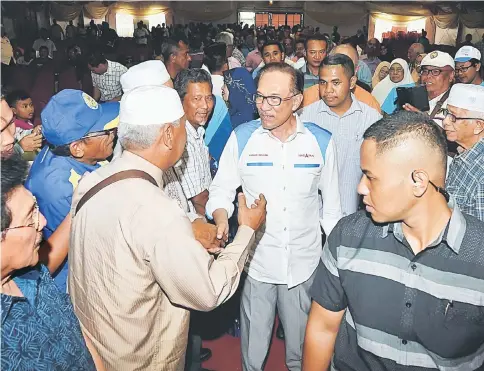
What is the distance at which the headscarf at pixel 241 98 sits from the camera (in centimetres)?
417

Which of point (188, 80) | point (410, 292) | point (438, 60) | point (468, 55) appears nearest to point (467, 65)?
point (468, 55)

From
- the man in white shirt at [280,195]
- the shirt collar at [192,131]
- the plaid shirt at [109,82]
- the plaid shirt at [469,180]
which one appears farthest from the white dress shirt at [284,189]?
the plaid shirt at [109,82]

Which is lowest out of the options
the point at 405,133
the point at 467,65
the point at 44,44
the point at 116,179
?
the point at 44,44

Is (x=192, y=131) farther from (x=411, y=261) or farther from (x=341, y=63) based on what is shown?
(x=411, y=261)

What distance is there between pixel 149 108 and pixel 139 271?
575 millimetres

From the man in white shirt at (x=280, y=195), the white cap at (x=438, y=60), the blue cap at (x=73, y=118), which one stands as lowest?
the man in white shirt at (x=280, y=195)

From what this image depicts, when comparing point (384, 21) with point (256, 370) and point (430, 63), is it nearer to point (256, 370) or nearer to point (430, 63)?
point (430, 63)

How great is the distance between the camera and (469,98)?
2.55m

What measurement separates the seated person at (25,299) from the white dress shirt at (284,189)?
114cm

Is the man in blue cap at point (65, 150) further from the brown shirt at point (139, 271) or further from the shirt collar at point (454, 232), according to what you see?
the shirt collar at point (454, 232)

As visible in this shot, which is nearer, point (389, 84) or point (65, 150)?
point (65, 150)

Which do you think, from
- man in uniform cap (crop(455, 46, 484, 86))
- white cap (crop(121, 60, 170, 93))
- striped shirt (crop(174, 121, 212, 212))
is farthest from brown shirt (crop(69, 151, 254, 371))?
man in uniform cap (crop(455, 46, 484, 86))

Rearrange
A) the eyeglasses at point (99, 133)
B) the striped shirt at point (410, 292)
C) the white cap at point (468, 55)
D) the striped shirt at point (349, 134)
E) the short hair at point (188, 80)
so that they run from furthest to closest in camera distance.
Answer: the white cap at point (468, 55), the striped shirt at point (349, 134), the short hair at point (188, 80), the eyeglasses at point (99, 133), the striped shirt at point (410, 292)

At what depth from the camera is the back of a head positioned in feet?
4.64
